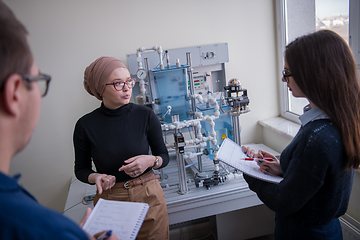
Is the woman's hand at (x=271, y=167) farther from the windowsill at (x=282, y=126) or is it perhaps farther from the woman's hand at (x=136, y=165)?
the windowsill at (x=282, y=126)

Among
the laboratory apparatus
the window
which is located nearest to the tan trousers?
the laboratory apparatus

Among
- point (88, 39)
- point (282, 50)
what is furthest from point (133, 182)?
point (282, 50)

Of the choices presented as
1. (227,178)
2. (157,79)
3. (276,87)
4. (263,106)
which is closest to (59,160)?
(157,79)

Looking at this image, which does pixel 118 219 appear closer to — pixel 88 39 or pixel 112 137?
pixel 112 137

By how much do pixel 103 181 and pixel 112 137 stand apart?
22 cm

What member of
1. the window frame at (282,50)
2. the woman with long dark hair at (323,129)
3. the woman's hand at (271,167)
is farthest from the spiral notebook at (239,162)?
the window frame at (282,50)

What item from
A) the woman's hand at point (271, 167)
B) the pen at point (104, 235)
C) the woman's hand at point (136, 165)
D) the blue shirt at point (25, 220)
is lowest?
the woman's hand at point (271, 167)

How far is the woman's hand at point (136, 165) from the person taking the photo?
119 cm

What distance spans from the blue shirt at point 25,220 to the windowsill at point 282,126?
214 centimetres

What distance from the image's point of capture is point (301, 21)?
2.47 m

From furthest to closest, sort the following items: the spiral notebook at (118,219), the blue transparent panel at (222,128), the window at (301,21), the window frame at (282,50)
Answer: the window frame at (282,50)
the blue transparent panel at (222,128)
the window at (301,21)
the spiral notebook at (118,219)

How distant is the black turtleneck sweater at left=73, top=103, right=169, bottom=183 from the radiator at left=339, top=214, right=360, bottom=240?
1337mm

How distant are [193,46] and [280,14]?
3.20 feet

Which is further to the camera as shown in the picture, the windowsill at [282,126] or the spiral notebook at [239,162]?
the windowsill at [282,126]
